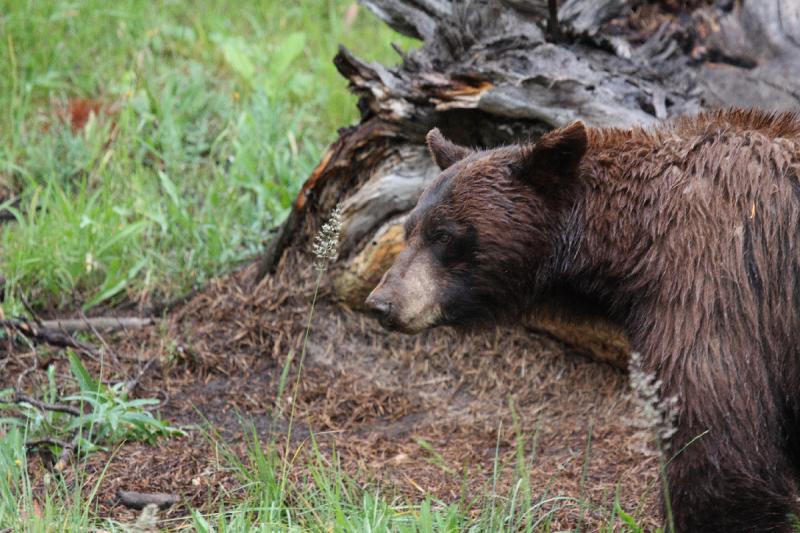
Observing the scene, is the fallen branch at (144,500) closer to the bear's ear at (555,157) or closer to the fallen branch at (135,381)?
the fallen branch at (135,381)

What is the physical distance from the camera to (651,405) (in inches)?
129

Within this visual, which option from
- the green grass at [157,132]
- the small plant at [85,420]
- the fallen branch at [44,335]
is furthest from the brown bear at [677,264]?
the green grass at [157,132]

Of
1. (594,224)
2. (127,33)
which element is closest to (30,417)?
(594,224)

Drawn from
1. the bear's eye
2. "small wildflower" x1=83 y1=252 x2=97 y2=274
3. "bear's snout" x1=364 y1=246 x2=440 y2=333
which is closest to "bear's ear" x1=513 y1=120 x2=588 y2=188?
the bear's eye

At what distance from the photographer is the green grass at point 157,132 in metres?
6.32

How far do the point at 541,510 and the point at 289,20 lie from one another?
22.1 ft

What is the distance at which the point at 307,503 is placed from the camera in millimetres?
3783

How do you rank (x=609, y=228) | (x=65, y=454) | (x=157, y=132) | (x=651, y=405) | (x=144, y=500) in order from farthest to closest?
(x=157, y=132), (x=65, y=454), (x=144, y=500), (x=609, y=228), (x=651, y=405)

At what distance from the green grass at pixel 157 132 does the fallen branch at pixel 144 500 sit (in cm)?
217

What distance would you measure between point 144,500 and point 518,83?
278 cm

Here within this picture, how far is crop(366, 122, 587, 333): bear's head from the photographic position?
13.0ft

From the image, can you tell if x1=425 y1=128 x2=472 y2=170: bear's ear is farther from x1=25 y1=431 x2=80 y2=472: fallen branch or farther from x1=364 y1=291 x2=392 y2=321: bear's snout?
x1=25 y1=431 x2=80 y2=472: fallen branch

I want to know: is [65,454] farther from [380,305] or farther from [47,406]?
[380,305]

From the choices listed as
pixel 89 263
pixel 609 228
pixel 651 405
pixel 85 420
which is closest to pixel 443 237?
pixel 609 228
